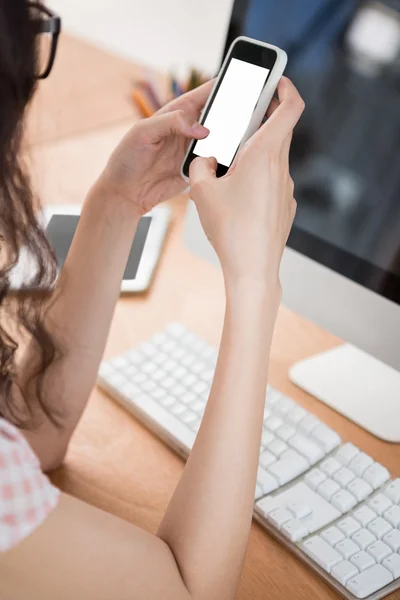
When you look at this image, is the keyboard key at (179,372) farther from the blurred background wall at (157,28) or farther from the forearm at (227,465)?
the blurred background wall at (157,28)

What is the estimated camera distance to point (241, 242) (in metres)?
0.56

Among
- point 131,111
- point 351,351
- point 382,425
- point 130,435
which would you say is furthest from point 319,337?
point 131,111

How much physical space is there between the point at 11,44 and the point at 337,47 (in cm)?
35

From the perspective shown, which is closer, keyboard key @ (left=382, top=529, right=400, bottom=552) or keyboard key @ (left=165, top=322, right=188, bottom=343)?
keyboard key @ (left=382, top=529, right=400, bottom=552)

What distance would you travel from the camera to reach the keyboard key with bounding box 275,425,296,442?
Answer: 0.70 m

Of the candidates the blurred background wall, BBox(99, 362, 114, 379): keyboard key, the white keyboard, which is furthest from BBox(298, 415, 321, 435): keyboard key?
the blurred background wall

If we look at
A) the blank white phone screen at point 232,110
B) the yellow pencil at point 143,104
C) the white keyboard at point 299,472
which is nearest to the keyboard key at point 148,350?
the white keyboard at point 299,472

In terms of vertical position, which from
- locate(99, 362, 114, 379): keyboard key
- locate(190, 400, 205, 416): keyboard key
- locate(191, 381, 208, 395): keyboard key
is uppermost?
locate(191, 381, 208, 395): keyboard key

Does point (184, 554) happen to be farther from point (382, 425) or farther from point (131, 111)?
point (131, 111)

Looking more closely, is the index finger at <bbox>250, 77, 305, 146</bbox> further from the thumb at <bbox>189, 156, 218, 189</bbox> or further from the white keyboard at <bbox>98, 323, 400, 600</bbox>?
the white keyboard at <bbox>98, 323, 400, 600</bbox>

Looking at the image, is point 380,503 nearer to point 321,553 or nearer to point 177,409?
point 321,553

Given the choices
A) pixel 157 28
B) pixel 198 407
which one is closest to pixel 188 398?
pixel 198 407

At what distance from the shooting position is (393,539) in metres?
0.60

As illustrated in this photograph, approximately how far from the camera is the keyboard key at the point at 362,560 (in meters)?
0.58
